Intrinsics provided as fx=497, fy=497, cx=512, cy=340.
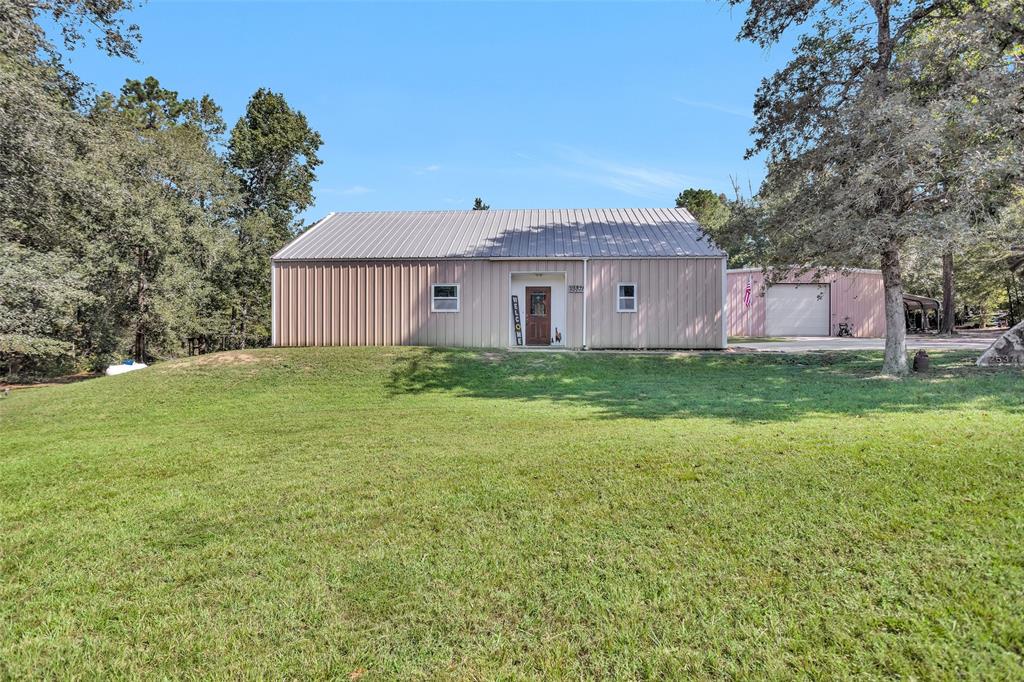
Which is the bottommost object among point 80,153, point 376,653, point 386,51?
point 376,653

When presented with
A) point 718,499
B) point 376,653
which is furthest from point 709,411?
point 376,653

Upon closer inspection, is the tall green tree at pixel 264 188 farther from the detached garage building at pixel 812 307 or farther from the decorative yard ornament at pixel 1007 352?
the decorative yard ornament at pixel 1007 352

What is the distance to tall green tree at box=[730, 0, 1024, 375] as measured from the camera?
8539 mm

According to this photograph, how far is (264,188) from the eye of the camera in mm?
25703

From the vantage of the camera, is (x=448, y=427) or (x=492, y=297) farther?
(x=492, y=297)

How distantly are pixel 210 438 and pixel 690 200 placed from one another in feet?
141

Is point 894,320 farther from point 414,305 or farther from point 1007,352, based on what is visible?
Answer: point 414,305

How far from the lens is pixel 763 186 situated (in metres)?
11.1

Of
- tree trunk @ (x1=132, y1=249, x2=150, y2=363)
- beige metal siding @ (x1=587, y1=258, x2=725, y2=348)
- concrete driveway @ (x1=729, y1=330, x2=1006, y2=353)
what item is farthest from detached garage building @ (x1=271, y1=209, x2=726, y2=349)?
tree trunk @ (x1=132, y1=249, x2=150, y2=363)

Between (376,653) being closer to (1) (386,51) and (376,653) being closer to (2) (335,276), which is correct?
(1) (386,51)

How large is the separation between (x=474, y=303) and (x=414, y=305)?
5.94ft

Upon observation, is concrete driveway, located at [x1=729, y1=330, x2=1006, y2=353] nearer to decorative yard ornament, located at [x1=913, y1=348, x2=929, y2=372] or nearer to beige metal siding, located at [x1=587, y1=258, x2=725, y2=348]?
beige metal siding, located at [x1=587, y1=258, x2=725, y2=348]

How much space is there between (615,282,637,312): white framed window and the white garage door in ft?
38.1

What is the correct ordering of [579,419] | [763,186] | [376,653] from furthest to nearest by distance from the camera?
[763,186] < [579,419] < [376,653]
